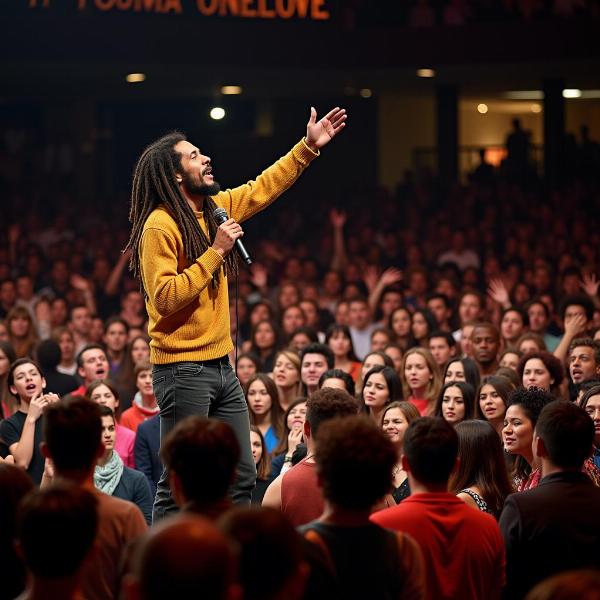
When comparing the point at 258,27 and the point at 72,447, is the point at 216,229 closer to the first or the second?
the point at 72,447

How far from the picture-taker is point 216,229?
506cm

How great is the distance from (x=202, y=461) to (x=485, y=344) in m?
5.54

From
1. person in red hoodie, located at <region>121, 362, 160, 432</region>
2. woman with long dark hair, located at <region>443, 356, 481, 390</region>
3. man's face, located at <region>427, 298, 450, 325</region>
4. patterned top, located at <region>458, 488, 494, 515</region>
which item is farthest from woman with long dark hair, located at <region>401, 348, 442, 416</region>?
patterned top, located at <region>458, 488, 494, 515</region>

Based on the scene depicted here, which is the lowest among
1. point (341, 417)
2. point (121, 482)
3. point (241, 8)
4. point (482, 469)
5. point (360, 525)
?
point (121, 482)

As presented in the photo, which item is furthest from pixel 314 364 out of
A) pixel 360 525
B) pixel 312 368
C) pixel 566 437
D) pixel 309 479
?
pixel 360 525

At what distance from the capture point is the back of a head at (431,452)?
3.87 m

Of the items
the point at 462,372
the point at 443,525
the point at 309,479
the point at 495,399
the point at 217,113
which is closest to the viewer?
the point at 443,525

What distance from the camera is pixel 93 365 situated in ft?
28.2

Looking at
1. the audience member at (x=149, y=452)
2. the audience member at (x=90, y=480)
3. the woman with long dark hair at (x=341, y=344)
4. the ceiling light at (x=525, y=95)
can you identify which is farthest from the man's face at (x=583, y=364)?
the ceiling light at (x=525, y=95)

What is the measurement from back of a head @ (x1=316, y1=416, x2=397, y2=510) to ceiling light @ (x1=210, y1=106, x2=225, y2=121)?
1597cm

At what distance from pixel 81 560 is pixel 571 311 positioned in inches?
268

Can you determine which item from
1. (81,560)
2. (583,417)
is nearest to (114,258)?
(583,417)

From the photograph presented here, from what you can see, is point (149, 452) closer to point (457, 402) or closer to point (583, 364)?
point (457, 402)

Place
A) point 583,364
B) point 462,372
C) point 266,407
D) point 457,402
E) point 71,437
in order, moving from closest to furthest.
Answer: point 71,437 < point 457,402 < point 583,364 < point 462,372 < point 266,407
